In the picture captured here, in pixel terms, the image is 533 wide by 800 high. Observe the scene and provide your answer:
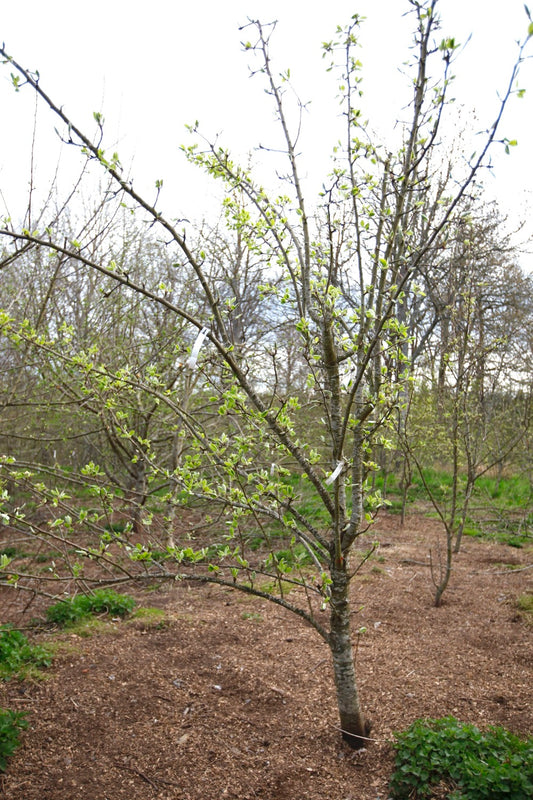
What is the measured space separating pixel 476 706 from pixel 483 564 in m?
3.58

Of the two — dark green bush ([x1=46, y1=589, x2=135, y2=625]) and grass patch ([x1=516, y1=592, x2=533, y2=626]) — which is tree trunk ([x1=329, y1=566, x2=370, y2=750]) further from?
dark green bush ([x1=46, y1=589, x2=135, y2=625])

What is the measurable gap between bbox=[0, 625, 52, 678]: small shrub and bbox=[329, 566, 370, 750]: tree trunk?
80.9 inches

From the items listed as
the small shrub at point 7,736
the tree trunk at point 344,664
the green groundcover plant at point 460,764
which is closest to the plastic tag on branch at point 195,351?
the tree trunk at point 344,664

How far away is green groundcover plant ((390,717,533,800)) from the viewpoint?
239 cm

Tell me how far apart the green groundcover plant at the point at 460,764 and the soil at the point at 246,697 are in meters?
0.20

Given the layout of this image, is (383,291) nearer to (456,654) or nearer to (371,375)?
(371,375)

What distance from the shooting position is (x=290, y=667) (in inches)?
161

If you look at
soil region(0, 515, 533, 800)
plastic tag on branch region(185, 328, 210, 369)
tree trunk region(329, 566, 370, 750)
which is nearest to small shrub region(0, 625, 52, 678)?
soil region(0, 515, 533, 800)

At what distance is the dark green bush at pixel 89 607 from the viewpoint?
482 centimetres

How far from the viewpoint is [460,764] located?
2516 mm

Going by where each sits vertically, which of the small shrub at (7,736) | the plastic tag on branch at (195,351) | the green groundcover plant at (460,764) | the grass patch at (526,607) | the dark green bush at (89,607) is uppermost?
the plastic tag on branch at (195,351)

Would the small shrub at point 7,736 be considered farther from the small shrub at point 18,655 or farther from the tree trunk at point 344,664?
the tree trunk at point 344,664

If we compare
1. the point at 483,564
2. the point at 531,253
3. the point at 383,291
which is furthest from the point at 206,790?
the point at 531,253

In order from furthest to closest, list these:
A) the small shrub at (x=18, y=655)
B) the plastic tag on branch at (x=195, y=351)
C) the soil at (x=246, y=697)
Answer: the small shrub at (x=18, y=655), the soil at (x=246, y=697), the plastic tag on branch at (x=195, y=351)
